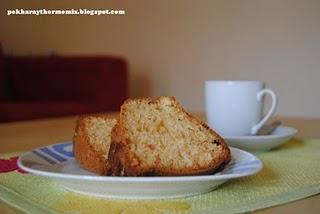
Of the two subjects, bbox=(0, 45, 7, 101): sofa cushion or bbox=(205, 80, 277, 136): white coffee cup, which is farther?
bbox=(0, 45, 7, 101): sofa cushion

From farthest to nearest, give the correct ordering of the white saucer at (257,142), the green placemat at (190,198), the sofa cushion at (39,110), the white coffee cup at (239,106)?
the sofa cushion at (39,110), the white coffee cup at (239,106), the white saucer at (257,142), the green placemat at (190,198)

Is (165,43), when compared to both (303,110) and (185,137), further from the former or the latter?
(185,137)

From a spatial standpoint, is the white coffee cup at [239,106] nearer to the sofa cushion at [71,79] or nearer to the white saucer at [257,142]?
the white saucer at [257,142]

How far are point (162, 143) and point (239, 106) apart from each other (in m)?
0.36

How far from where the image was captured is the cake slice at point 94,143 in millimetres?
468

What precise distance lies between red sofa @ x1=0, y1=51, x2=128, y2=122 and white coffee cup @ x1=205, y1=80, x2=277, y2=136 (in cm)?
164

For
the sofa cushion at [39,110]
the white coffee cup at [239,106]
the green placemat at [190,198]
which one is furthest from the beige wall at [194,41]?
the green placemat at [190,198]

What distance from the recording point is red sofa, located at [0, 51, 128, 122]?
8.30ft

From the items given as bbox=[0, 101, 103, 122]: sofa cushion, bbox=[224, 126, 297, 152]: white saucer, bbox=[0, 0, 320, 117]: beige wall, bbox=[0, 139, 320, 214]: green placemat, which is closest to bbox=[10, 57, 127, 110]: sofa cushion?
bbox=[0, 101, 103, 122]: sofa cushion

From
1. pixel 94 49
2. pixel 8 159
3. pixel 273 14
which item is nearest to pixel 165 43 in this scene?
pixel 94 49

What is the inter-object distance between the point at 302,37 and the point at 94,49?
4.96 feet

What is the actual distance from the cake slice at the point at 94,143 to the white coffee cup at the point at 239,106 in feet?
0.95

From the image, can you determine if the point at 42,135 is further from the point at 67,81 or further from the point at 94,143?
the point at 67,81

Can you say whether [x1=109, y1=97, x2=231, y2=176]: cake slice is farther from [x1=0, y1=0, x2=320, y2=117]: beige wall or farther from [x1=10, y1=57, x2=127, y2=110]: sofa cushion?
[x1=0, y1=0, x2=320, y2=117]: beige wall
